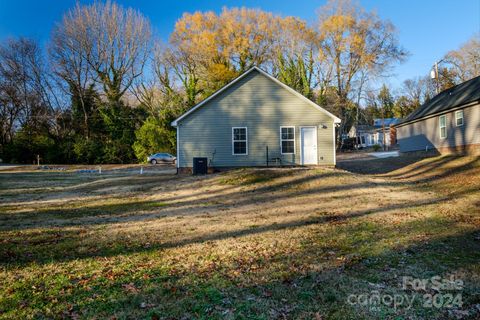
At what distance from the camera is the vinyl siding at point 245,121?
18109 millimetres

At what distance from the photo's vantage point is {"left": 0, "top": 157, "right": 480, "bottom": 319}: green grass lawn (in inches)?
144

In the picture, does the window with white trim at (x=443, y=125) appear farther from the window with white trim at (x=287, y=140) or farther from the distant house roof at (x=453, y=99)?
the window with white trim at (x=287, y=140)

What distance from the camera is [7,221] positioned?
8.34 meters

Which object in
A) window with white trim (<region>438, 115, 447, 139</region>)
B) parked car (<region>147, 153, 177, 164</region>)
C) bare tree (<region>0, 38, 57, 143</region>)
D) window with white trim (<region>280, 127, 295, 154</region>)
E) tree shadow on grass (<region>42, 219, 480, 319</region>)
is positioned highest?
bare tree (<region>0, 38, 57, 143</region>)

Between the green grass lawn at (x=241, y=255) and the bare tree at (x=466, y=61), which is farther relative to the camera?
the bare tree at (x=466, y=61)

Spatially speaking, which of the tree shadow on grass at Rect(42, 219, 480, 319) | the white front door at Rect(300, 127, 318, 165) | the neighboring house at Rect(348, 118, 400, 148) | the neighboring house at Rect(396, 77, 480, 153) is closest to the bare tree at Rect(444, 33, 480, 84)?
the neighboring house at Rect(348, 118, 400, 148)

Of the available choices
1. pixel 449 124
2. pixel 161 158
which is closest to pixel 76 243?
pixel 449 124

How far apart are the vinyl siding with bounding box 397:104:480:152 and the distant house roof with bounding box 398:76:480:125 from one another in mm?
447

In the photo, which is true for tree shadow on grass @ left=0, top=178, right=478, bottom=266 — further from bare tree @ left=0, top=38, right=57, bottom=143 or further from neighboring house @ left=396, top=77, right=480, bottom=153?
bare tree @ left=0, top=38, right=57, bottom=143

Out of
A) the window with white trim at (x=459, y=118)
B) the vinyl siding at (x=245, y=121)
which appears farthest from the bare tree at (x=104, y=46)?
the window with white trim at (x=459, y=118)

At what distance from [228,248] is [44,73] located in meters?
43.9

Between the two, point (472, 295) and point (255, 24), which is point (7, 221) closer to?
point (472, 295)

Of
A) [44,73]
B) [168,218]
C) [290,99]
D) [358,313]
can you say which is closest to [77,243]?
[168,218]

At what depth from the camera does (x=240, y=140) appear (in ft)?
59.6
